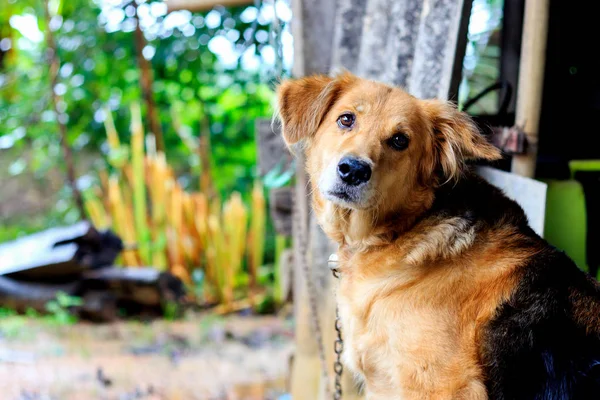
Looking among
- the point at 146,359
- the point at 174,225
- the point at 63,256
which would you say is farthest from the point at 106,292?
the point at 146,359

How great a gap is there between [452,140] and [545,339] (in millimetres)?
825

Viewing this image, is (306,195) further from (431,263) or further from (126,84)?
(126,84)

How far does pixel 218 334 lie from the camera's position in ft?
19.6

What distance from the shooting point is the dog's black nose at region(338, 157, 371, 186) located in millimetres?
2328

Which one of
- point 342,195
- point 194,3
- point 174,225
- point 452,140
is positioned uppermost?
point 194,3

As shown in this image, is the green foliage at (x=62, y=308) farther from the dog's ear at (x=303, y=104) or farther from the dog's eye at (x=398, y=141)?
the dog's eye at (x=398, y=141)

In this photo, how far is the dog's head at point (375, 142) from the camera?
2377 mm

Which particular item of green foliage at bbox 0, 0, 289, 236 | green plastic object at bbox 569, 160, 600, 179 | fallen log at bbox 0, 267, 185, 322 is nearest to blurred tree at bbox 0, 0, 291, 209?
green foliage at bbox 0, 0, 289, 236

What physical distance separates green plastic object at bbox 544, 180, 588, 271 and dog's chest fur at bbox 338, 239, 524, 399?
37.4 inches

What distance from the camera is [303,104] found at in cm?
264

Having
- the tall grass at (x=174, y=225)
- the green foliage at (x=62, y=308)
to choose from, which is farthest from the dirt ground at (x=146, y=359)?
the tall grass at (x=174, y=225)

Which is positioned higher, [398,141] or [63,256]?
[398,141]

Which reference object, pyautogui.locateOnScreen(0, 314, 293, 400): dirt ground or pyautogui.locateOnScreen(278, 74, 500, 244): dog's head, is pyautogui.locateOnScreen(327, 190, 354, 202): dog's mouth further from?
pyautogui.locateOnScreen(0, 314, 293, 400): dirt ground

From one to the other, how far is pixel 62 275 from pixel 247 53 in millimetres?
2834
